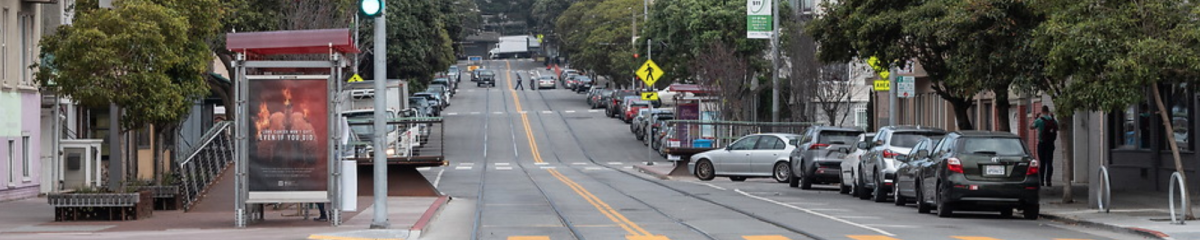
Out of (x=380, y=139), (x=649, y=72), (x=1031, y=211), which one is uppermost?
(x=649, y=72)

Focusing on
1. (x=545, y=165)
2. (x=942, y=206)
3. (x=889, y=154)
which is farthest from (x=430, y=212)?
(x=545, y=165)

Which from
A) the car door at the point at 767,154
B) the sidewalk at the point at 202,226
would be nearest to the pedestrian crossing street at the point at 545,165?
the car door at the point at 767,154

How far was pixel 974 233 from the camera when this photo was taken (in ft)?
62.1

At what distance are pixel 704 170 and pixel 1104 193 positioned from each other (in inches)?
674

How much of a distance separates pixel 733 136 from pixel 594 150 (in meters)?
16.5

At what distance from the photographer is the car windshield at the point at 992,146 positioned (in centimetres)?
2231

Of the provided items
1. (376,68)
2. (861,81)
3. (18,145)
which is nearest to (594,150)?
(861,81)

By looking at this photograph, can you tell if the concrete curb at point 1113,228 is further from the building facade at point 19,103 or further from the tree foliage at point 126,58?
the building facade at point 19,103

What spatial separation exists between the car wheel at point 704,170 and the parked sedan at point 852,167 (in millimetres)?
7884

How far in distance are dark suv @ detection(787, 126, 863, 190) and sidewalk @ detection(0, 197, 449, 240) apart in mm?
10359

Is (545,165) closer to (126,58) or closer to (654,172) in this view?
(654,172)

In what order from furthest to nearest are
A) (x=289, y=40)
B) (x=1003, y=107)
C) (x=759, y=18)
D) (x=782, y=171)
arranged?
(x=759, y=18) < (x=782, y=171) < (x=1003, y=107) < (x=289, y=40)

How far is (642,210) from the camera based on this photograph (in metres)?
25.1

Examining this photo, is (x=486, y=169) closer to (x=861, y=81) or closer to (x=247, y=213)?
(x=861, y=81)
